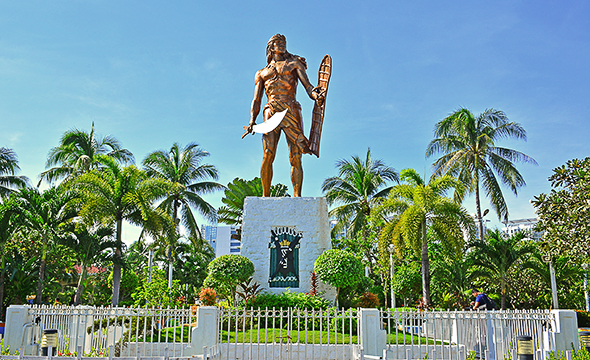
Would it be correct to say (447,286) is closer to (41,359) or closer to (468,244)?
(468,244)

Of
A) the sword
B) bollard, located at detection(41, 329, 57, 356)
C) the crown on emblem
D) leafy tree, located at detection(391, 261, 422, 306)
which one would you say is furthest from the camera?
leafy tree, located at detection(391, 261, 422, 306)

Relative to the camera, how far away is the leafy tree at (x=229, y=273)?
488 inches

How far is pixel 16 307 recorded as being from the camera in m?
8.64

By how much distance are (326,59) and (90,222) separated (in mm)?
8912

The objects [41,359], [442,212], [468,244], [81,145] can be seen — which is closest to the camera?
[41,359]

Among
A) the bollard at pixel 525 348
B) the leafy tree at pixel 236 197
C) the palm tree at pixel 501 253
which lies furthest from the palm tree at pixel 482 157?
the bollard at pixel 525 348

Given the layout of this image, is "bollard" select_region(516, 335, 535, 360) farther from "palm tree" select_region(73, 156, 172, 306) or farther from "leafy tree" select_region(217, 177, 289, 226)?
"leafy tree" select_region(217, 177, 289, 226)

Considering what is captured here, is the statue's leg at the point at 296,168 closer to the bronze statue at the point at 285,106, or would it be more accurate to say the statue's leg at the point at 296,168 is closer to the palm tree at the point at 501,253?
the bronze statue at the point at 285,106

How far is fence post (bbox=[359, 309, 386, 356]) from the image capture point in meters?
8.36

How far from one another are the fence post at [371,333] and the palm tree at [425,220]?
22.6 ft

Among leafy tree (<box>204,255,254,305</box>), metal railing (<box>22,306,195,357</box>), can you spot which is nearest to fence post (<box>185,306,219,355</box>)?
metal railing (<box>22,306,195,357</box>)

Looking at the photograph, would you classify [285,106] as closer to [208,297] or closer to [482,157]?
[208,297]

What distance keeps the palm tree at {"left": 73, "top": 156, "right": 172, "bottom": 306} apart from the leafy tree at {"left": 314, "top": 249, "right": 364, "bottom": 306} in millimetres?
6382

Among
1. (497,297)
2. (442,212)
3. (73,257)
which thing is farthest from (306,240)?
(497,297)
